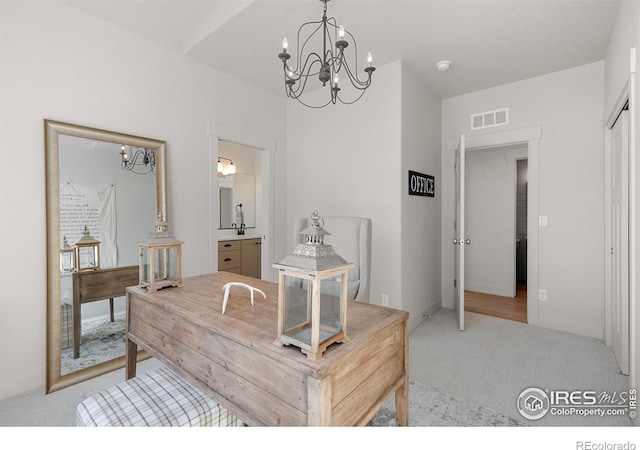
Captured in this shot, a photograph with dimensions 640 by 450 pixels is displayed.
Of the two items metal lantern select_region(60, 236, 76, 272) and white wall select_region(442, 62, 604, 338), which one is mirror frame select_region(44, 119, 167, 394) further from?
white wall select_region(442, 62, 604, 338)

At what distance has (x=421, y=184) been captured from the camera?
3.44 metres

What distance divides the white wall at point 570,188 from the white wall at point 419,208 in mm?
925

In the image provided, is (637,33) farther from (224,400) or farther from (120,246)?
(120,246)

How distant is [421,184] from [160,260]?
273 cm

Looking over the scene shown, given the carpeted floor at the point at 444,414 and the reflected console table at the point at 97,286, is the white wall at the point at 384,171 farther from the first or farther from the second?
the reflected console table at the point at 97,286

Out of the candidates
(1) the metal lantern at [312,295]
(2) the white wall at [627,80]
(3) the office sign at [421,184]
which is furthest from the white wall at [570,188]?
(1) the metal lantern at [312,295]

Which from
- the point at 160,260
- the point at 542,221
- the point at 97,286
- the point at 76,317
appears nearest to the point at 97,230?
the point at 97,286

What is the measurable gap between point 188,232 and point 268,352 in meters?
2.32

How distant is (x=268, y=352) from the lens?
100cm

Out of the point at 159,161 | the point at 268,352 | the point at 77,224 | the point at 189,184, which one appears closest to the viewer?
the point at 268,352

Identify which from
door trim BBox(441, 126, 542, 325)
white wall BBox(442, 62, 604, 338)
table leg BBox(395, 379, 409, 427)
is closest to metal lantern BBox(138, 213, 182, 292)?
table leg BBox(395, 379, 409, 427)

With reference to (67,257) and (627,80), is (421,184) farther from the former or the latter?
(67,257)

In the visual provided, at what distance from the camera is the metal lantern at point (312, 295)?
0.97 metres
